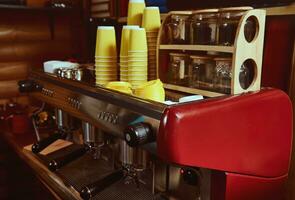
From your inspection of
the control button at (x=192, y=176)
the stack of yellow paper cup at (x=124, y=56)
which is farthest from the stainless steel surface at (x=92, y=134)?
the control button at (x=192, y=176)

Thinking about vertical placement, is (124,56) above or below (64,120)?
above

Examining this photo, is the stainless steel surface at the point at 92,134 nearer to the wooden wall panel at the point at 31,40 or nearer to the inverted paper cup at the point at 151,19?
the inverted paper cup at the point at 151,19

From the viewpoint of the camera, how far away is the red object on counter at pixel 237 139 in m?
0.69

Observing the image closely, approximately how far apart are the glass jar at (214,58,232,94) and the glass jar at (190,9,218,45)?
69mm

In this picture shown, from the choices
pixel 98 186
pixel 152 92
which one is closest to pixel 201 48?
pixel 152 92

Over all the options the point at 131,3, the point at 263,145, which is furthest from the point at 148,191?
the point at 131,3

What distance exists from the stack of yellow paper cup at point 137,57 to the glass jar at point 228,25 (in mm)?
251

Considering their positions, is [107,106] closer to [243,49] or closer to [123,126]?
[123,126]

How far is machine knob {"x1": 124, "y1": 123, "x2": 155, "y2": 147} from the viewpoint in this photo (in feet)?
2.38

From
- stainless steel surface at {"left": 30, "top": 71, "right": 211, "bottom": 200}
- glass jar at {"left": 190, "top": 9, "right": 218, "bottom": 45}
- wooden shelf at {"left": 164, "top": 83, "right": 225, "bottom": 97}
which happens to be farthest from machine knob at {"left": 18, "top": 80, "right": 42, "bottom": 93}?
glass jar at {"left": 190, "top": 9, "right": 218, "bottom": 45}

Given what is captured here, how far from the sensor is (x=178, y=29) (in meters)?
1.04

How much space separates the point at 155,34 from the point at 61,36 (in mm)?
1234

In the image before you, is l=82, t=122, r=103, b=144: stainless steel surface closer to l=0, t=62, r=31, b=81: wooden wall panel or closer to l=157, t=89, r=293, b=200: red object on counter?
l=157, t=89, r=293, b=200: red object on counter

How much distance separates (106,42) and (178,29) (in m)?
0.26
